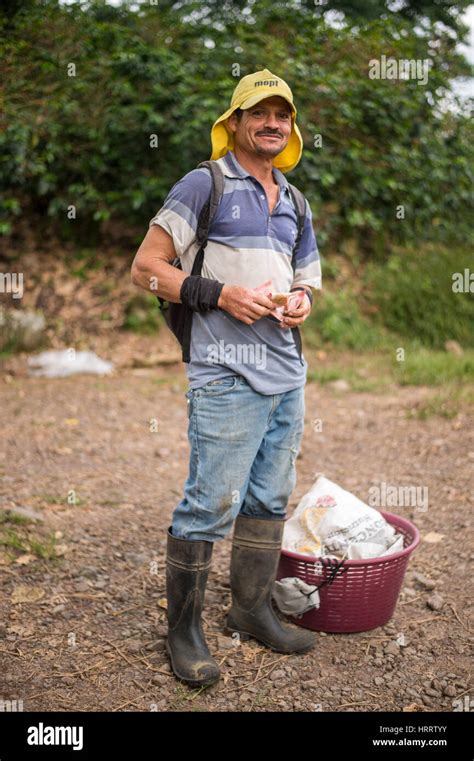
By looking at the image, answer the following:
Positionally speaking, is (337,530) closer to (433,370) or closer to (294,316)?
(294,316)

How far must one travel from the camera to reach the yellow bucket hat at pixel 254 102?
2.41 m

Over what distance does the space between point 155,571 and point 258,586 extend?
0.74 meters

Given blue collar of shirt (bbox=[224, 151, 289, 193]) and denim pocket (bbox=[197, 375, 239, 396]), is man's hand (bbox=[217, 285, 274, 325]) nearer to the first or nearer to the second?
denim pocket (bbox=[197, 375, 239, 396])

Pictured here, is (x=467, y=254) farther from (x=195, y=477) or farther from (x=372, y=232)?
(x=195, y=477)

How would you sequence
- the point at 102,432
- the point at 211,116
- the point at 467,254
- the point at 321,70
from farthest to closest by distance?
the point at 467,254, the point at 321,70, the point at 211,116, the point at 102,432

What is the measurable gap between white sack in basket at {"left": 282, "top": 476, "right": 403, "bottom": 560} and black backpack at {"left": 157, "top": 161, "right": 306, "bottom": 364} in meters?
0.65

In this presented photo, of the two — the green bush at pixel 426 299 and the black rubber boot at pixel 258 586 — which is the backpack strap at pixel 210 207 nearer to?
the black rubber boot at pixel 258 586

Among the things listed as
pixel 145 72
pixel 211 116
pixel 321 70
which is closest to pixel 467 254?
pixel 321 70

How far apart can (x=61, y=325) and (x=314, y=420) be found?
281 cm

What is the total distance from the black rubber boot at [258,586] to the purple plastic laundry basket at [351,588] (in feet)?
0.35

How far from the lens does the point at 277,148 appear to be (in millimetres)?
2473

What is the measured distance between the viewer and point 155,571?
133 inches

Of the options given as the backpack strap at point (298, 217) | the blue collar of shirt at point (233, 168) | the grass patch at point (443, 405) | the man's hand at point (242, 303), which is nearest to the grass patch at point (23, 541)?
the backpack strap at point (298, 217)
